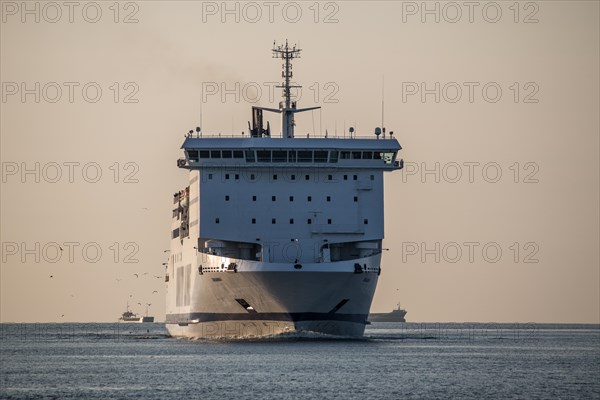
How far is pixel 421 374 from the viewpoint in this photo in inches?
2485

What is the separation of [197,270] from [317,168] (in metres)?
9.11

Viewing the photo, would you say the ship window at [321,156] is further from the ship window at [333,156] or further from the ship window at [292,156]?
the ship window at [292,156]

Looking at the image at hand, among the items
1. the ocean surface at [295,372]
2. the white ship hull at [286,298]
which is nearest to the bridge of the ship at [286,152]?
the white ship hull at [286,298]

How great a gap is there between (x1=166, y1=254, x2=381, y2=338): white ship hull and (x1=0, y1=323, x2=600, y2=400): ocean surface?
947mm

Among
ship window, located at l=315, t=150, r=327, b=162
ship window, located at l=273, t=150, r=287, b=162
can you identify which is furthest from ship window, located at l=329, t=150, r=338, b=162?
ship window, located at l=273, t=150, r=287, b=162

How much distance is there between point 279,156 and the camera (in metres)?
80.3

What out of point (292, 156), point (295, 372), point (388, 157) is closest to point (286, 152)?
point (292, 156)

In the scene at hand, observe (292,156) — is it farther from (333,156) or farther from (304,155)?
(333,156)

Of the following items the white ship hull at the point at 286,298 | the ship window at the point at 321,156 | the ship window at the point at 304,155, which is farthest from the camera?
the ship window at the point at 321,156

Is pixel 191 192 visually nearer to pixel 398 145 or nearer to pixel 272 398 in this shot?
pixel 398 145

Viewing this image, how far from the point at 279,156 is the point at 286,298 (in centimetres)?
879

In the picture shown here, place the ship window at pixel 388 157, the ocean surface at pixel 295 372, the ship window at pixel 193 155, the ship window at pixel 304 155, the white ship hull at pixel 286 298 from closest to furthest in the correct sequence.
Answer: the ocean surface at pixel 295 372, the white ship hull at pixel 286 298, the ship window at pixel 304 155, the ship window at pixel 193 155, the ship window at pixel 388 157

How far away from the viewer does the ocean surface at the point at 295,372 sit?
53.8 m

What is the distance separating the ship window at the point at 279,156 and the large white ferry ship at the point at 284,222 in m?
0.10
